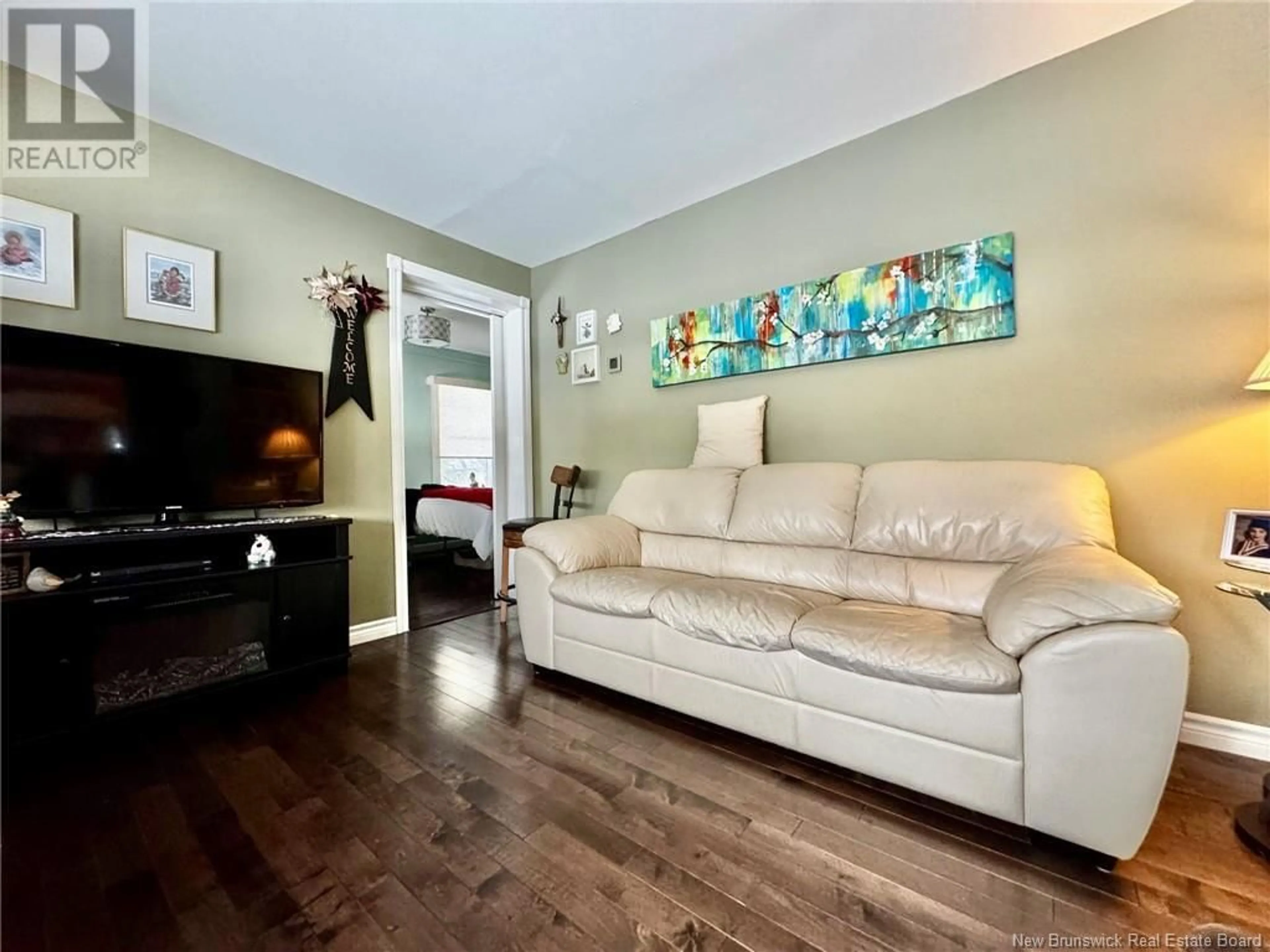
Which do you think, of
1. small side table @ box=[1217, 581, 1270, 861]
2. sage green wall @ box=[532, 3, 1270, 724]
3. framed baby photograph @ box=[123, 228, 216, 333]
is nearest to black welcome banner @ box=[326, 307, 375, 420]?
framed baby photograph @ box=[123, 228, 216, 333]

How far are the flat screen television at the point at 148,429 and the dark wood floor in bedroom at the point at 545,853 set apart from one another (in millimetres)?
964

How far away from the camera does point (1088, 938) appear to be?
39.9 inches

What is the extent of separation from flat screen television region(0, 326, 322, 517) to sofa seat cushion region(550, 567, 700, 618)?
1.48 m

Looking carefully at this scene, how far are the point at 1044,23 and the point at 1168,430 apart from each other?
157 cm

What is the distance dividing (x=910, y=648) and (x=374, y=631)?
2812 millimetres

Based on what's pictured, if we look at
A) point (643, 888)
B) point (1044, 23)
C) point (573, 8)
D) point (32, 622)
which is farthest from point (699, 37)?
point (32, 622)

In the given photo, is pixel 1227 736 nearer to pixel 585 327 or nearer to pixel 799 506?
pixel 799 506

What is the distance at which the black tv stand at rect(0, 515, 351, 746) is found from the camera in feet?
5.46

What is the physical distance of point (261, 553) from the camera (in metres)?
2.20

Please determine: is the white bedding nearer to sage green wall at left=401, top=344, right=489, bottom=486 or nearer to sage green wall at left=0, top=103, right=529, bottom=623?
sage green wall at left=401, top=344, right=489, bottom=486

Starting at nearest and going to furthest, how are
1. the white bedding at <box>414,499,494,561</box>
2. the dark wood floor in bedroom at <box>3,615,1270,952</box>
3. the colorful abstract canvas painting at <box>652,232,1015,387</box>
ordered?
1. the dark wood floor in bedroom at <box>3,615,1270,952</box>
2. the colorful abstract canvas painting at <box>652,232,1015,387</box>
3. the white bedding at <box>414,499,494,561</box>

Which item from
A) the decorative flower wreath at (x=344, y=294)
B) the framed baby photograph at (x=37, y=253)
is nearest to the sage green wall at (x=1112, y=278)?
the decorative flower wreath at (x=344, y=294)

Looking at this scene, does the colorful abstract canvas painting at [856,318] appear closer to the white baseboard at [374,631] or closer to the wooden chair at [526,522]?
the wooden chair at [526,522]

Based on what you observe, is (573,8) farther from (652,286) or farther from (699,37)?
(652,286)
